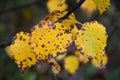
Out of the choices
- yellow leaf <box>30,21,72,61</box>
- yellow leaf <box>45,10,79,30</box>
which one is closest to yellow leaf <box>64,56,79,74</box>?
yellow leaf <box>45,10,79,30</box>

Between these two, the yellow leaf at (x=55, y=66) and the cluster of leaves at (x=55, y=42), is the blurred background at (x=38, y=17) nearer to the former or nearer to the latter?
the yellow leaf at (x=55, y=66)

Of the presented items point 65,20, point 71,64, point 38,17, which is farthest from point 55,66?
point 38,17

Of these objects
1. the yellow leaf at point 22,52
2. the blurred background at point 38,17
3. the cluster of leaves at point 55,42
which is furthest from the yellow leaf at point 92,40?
the blurred background at point 38,17

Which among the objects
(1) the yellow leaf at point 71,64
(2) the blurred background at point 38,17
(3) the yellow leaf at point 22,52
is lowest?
(3) the yellow leaf at point 22,52

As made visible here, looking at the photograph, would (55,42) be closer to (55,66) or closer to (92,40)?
(92,40)

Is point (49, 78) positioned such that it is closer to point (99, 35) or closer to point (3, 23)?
point (3, 23)

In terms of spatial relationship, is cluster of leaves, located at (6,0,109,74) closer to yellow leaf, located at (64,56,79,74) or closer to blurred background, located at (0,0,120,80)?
yellow leaf, located at (64,56,79,74)
